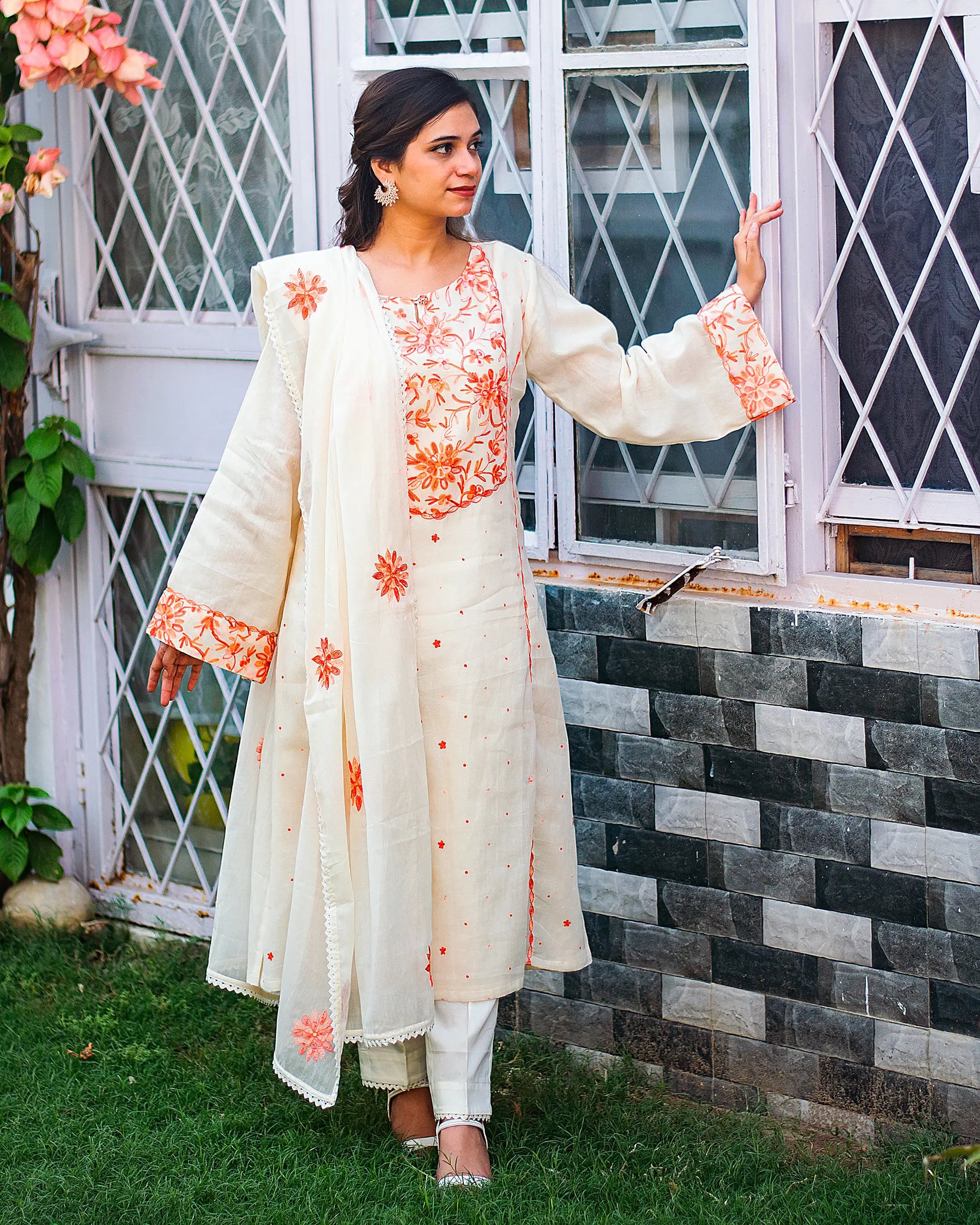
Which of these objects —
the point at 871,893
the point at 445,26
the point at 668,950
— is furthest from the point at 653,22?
the point at 668,950

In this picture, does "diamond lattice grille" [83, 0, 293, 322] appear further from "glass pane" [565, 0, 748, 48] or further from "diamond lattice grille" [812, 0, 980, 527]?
"diamond lattice grille" [812, 0, 980, 527]

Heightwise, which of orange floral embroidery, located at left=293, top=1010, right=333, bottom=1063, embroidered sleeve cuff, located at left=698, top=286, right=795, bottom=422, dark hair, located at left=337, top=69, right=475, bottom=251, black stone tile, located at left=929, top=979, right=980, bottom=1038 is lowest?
orange floral embroidery, located at left=293, top=1010, right=333, bottom=1063

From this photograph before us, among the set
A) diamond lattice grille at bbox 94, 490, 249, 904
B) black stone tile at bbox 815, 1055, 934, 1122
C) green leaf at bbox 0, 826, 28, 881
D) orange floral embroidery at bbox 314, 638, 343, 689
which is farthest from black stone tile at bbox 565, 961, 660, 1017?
green leaf at bbox 0, 826, 28, 881

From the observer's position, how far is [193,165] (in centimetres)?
367

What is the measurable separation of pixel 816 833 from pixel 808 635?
1.18 ft

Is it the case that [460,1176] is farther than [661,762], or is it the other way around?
[661,762]

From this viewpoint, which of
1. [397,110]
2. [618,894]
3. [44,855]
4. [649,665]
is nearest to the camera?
[397,110]

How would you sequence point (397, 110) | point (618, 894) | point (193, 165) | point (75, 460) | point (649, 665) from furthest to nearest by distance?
point (75, 460)
point (193, 165)
point (618, 894)
point (649, 665)
point (397, 110)

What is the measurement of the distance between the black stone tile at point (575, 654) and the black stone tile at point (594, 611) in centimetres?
1

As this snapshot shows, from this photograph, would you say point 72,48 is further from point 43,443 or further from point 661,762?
point 661,762

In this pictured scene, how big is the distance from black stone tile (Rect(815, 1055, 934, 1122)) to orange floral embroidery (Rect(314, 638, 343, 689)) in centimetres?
114

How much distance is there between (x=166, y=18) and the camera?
3646 mm

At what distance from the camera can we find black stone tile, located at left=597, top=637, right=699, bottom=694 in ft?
9.74

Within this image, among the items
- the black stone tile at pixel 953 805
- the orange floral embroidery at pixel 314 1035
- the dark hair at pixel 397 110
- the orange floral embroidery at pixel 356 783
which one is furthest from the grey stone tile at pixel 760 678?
the dark hair at pixel 397 110
